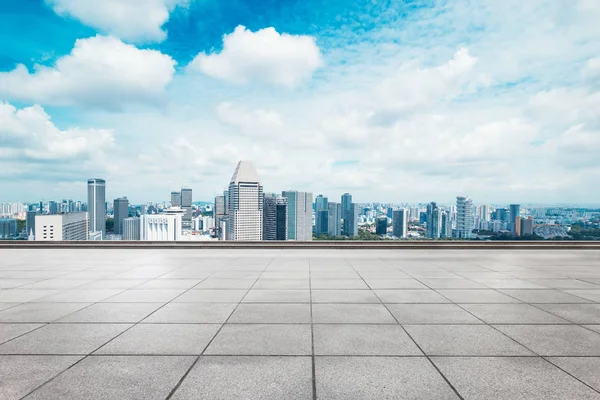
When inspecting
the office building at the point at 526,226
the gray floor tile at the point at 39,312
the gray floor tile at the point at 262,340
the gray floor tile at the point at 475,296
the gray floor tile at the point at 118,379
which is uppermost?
the gray floor tile at the point at 118,379

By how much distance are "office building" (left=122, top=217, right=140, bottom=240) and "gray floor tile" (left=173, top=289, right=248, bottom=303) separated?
175731 mm

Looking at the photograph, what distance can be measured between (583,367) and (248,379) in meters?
4.56

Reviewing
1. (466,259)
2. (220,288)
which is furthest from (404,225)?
(220,288)

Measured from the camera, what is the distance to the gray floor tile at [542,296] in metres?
8.29

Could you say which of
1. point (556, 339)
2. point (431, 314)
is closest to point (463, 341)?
point (431, 314)

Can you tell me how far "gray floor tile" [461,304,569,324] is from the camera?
Result: 263 inches

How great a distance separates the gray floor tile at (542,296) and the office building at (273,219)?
547 ft

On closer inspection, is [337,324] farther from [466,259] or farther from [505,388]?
[466,259]

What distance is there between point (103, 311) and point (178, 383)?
13.6 feet

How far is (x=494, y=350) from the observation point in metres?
5.25

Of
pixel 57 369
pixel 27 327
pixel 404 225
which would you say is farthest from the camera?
pixel 404 225

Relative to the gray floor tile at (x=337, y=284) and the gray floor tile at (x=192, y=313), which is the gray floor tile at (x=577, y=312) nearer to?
the gray floor tile at (x=337, y=284)

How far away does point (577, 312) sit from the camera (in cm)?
732

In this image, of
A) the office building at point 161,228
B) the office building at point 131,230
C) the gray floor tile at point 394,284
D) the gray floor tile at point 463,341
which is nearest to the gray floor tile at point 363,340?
the gray floor tile at point 463,341
